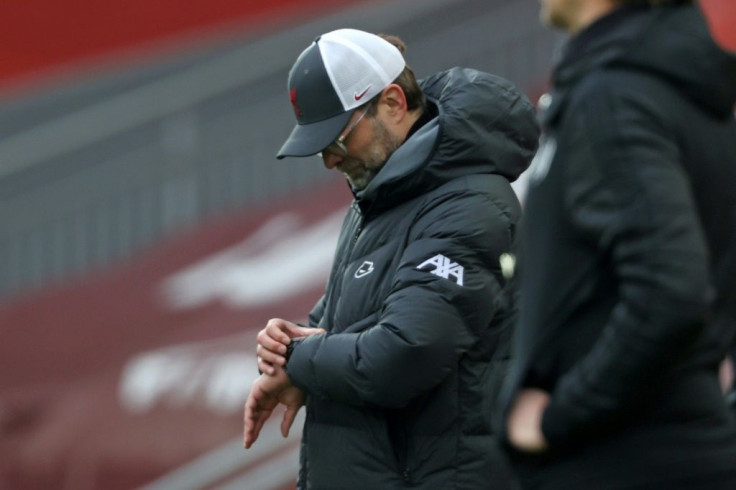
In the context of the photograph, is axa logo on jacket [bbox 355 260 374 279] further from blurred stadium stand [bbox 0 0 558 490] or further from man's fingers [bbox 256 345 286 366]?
blurred stadium stand [bbox 0 0 558 490]

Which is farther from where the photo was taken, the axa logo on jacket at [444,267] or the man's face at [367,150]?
the man's face at [367,150]

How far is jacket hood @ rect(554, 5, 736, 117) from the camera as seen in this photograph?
1.62 m

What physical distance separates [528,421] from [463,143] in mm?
1006

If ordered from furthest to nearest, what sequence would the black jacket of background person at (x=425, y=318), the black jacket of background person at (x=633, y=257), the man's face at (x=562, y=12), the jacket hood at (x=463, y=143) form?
the jacket hood at (x=463, y=143)
the black jacket of background person at (x=425, y=318)
the man's face at (x=562, y=12)
the black jacket of background person at (x=633, y=257)

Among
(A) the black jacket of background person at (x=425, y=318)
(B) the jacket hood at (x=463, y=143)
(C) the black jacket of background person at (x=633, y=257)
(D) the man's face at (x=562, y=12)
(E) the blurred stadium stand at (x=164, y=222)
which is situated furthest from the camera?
(E) the blurred stadium stand at (x=164, y=222)

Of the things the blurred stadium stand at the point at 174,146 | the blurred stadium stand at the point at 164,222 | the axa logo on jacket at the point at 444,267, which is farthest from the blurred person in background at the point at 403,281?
the blurred stadium stand at the point at 174,146

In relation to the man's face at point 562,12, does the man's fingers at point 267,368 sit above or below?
below

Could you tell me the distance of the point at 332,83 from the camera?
2.64 metres

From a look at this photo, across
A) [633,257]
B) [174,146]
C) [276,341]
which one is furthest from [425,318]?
[174,146]

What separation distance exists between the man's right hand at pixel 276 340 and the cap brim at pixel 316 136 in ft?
1.02

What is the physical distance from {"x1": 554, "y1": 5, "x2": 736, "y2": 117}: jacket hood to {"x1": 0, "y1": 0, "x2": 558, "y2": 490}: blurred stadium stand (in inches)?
157

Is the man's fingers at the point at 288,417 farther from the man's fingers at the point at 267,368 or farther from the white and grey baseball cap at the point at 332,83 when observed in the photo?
the white and grey baseball cap at the point at 332,83

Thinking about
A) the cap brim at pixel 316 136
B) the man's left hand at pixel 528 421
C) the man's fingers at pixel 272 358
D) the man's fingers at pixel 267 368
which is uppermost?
the cap brim at pixel 316 136

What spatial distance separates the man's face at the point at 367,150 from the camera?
2648 mm
